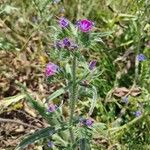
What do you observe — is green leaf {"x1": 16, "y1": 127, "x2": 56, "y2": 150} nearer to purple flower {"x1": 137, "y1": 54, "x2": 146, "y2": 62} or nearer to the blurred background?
the blurred background

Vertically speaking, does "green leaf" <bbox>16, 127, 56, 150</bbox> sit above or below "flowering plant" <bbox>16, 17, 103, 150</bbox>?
below

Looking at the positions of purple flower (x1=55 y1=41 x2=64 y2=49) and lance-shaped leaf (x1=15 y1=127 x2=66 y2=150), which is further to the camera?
lance-shaped leaf (x1=15 y1=127 x2=66 y2=150)

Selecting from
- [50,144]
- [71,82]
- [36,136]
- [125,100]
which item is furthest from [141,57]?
[36,136]

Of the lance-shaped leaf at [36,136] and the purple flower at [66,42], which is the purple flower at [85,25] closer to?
the purple flower at [66,42]

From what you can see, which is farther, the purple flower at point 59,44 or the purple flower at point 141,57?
the purple flower at point 141,57

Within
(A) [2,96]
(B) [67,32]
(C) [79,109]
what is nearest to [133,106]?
(C) [79,109]

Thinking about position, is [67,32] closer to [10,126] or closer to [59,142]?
[59,142]

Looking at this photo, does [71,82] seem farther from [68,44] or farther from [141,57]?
[141,57]

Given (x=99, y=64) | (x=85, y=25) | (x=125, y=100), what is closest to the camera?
(x=85, y=25)

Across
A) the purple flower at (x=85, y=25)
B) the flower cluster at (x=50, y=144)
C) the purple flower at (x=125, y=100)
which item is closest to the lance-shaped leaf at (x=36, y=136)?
the flower cluster at (x=50, y=144)

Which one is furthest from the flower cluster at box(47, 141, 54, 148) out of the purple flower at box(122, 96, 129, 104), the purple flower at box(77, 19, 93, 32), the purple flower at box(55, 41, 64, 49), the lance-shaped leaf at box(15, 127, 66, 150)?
the purple flower at box(77, 19, 93, 32)

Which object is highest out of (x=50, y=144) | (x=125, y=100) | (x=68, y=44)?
(x=68, y=44)

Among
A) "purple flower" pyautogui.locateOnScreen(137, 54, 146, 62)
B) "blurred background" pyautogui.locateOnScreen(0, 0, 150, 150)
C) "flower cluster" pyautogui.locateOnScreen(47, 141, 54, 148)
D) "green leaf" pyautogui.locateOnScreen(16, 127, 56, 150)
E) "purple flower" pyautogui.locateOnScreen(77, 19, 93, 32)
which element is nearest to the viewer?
"purple flower" pyautogui.locateOnScreen(77, 19, 93, 32)
